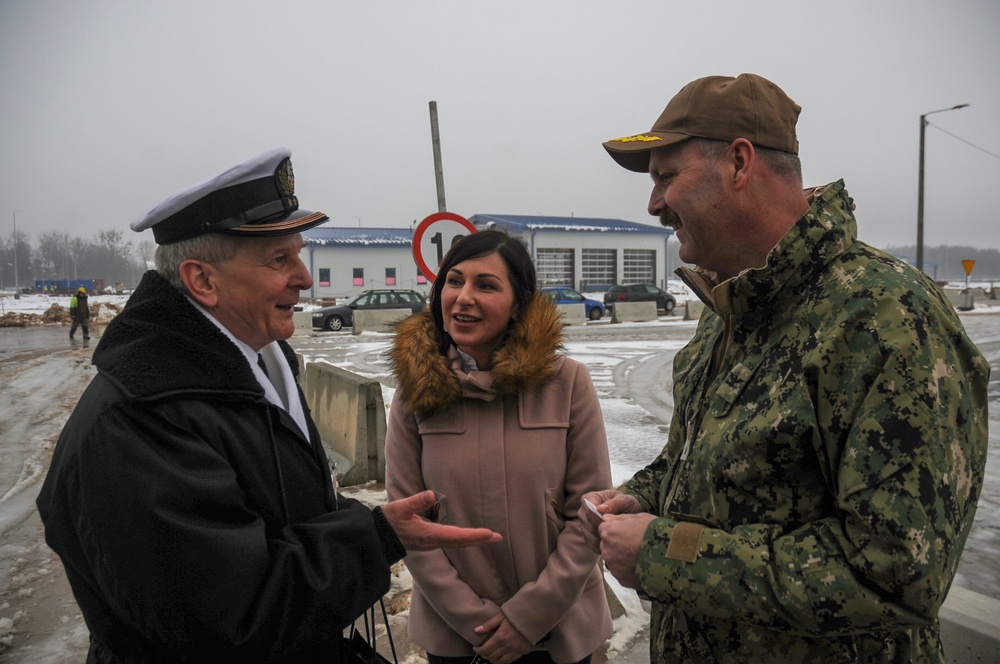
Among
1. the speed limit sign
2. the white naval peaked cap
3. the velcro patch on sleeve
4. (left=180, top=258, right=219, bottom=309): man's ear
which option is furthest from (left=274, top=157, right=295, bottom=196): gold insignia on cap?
the speed limit sign

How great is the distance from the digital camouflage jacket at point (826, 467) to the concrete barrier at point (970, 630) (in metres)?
1.45

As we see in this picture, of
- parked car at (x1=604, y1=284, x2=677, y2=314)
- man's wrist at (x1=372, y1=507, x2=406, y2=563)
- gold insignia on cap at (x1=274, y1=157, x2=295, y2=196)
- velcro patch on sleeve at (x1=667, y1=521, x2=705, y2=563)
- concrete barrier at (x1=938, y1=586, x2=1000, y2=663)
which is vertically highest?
gold insignia on cap at (x1=274, y1=157, x2=295, y2=196)

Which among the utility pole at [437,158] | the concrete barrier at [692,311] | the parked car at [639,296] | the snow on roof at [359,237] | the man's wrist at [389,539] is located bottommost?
the concrete barrier at [692,311]

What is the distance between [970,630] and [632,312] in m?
26.2

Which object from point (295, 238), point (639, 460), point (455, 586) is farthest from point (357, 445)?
point (295, 238)

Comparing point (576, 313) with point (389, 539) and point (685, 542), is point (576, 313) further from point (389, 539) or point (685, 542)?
Result: point (685, 542)

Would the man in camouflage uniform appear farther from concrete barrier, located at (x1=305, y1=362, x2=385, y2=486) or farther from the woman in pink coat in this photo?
concrete barrier, located at (x1=305, y1=362, x2=385, y2=486)

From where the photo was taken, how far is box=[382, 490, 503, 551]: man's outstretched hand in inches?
73.1

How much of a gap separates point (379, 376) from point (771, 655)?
11.0 meters

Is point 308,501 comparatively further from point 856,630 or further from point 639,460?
point 639,460

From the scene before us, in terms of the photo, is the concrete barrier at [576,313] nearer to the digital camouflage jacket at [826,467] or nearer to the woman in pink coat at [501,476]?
the woman in pink coat at [501,476]

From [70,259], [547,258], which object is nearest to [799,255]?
[547,258]

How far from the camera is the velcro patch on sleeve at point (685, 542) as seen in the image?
1.54 metres

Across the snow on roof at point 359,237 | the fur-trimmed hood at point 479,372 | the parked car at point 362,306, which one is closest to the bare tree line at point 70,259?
the snow on roof at point 359,237
